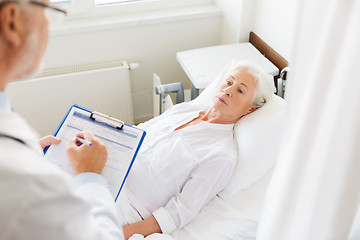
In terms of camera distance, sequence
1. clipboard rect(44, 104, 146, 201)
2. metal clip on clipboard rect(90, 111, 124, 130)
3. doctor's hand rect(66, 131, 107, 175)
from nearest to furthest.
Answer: doctor's hand rect(66, 131, 107, 175)
clipboard rect(44, 104, 146, 201)
metal clip on clipboard rect(90, 111, 124, 130)

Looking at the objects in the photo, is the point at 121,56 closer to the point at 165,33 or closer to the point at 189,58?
the point at 165,33

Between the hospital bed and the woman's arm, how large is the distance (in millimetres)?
40

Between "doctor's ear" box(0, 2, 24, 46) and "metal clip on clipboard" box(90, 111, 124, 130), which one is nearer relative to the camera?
"doctor's ear" box(0, 2, 24, 46)

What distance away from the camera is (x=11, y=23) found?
603 millimetres

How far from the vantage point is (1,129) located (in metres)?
0.64

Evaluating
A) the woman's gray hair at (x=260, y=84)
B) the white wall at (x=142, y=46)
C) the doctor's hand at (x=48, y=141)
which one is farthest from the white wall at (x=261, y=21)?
the doctor's hand at (x=48, y=141)

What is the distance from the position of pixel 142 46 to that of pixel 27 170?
1945 mm

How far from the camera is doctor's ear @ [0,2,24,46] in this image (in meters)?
0.59

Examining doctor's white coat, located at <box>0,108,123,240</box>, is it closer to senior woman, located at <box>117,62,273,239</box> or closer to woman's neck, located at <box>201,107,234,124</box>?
senior woman, located at <box>117,62,273,239</box>

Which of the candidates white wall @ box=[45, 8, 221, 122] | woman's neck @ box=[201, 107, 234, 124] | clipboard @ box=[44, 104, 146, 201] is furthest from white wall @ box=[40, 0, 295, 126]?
clipboard @ box=[44, 104, 146, 201]

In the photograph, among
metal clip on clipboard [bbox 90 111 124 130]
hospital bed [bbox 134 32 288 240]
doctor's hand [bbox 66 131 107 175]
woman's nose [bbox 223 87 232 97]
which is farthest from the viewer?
woman's nose [bbox 223 87 232 97]

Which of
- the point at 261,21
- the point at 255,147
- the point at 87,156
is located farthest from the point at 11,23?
the point at 261,21

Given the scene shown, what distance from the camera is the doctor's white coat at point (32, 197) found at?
620mm

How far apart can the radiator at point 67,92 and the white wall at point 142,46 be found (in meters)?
0.07
